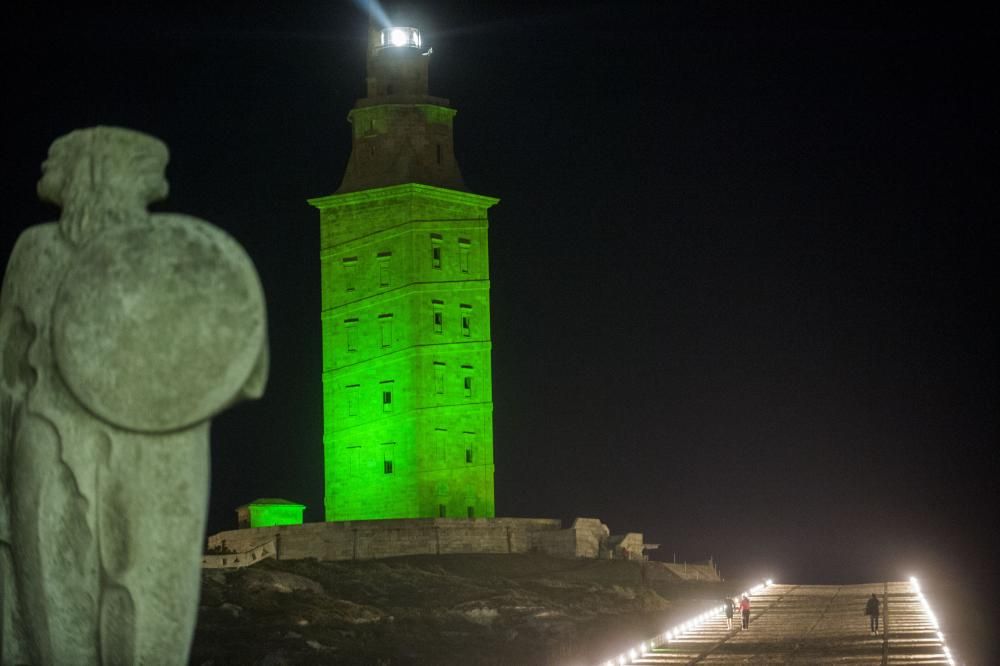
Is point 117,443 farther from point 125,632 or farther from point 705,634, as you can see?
point 705,634

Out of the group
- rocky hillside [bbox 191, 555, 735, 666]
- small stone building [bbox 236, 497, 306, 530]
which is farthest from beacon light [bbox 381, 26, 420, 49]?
rocky hillside [bbox 191, 555, 735, 666]

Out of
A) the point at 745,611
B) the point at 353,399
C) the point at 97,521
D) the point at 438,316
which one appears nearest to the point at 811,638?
the point at 745,611

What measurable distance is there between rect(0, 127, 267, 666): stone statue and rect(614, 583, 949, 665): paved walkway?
67.0 feet

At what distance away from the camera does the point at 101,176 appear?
20.6 ft

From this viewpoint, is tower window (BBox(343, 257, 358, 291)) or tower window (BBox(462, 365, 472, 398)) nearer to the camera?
tower window (BBox(462, 365, 472, 398))

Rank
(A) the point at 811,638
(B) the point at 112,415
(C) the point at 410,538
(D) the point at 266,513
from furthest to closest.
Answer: (D) the point at 266,513, (C) the point at 410,538, (A) the point at 811,638, (B) the point at 112,415

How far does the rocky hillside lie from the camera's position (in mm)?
28953

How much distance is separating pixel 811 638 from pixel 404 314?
25717 millimetres

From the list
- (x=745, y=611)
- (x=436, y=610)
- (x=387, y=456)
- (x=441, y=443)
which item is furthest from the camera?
(x=387, y=456)

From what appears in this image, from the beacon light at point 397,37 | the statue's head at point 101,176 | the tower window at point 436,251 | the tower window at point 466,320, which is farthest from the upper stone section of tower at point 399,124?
the statue's head at point 101,176

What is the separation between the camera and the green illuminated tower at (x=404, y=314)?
5706cm

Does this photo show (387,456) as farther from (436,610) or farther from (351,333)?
(436,610)

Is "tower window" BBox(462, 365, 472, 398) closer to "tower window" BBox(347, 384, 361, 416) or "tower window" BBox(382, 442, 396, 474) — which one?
"tower window" BBox(382, 442, 396, 474)

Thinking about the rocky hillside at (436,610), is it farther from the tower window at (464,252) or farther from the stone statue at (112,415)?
the stone statue at (112,415)
